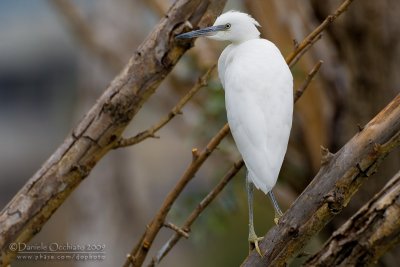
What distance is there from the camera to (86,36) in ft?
7.95

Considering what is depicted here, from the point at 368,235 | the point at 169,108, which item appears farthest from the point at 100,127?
the point at 169,108

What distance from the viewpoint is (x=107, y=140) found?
928 millimetres

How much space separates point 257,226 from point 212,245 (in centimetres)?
53

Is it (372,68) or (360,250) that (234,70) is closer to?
(360,250)

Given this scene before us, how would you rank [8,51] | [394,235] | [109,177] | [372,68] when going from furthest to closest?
1. [8,51]
2. [109,177]
3. [372,68]
4. [394,235]

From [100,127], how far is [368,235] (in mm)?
350

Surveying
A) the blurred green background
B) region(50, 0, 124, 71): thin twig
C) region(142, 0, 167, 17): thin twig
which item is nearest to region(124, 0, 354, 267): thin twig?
the blurred green background

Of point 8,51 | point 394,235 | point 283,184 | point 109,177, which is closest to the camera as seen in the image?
point 394,235

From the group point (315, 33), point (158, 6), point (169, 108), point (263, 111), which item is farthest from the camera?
point (169, 108)

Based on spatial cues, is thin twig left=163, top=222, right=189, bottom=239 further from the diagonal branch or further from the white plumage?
the white plumage

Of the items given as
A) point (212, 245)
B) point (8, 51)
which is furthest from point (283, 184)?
point (8, 51)

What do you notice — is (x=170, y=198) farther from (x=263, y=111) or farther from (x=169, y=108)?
(x=169, y=108)

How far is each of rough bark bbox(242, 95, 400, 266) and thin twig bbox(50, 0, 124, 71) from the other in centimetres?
168

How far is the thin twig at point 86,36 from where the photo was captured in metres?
2.34
